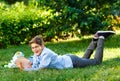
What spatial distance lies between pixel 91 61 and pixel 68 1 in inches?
229

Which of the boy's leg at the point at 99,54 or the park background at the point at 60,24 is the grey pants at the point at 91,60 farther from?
the park background at the point at 60,24

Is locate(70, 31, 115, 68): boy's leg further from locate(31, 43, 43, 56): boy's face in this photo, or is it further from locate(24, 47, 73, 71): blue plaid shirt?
locate(31, 43, 43, 56): boy's face

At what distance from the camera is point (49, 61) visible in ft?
29.0

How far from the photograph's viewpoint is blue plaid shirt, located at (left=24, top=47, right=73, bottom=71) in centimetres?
883

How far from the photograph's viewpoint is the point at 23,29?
16.0 metres

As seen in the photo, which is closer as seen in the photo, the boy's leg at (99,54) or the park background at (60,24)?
the boy's leg at (99,54)

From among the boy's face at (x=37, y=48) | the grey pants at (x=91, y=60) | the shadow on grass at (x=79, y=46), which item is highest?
the boy's face at (x=37, y=48)

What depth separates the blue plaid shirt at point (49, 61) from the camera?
8.83 metres

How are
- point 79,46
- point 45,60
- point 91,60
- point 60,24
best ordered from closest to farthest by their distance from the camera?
point 45,60, point 91,60, point 79,46, point 60,24

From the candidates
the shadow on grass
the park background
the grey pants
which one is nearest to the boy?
the grey pants

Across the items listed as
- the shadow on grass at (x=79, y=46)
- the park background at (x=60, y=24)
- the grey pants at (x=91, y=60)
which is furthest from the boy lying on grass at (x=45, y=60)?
the shadow on grass at (x=79, y=46)

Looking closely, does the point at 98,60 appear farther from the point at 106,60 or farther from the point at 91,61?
the point at 106,60

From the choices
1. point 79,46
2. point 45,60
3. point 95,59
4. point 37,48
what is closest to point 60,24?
point 79,46

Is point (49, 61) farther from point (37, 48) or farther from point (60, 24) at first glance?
point (60, 24)
